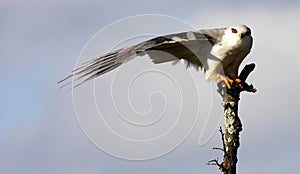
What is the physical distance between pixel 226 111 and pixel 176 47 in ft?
9.07

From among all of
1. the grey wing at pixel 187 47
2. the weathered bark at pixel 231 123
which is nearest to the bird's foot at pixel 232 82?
the weathered bark at pixel 231 123

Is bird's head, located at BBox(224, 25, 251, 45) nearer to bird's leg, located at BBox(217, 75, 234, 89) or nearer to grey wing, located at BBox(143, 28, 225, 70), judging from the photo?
grey wing, located at BBox(143, 28, 225, 70)

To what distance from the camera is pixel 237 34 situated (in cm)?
1412

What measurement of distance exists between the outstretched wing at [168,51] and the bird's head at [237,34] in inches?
10.4

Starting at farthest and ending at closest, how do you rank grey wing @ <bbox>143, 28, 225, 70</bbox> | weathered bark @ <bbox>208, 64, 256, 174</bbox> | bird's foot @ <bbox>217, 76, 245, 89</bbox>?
1. grey wing @ <bbox>143, 28, 225, 70</bbox>
2. bird's foot @ <bbox>217, 76, 245, 89</bbox>
3. weathered bark @ <bbox>208, 64, 256, 174</bbox>

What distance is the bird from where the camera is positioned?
1382 cm

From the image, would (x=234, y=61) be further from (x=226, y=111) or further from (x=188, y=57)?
(x=226, y=111)

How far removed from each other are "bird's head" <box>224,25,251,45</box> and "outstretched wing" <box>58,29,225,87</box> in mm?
265

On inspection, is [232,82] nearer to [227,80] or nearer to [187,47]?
[227,80]

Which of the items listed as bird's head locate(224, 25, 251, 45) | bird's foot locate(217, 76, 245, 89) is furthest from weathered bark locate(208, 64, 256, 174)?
bird's head locate(224, 25, 251, 45)

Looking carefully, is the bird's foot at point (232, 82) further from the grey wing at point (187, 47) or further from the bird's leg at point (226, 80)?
the grey wing at point (187, 47)

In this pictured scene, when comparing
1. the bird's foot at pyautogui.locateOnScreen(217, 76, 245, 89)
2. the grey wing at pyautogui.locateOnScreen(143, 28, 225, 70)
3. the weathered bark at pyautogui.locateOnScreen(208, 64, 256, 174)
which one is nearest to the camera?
the weathered bark at pyautogui.locateOnScreen(208, 64, 256, 174)

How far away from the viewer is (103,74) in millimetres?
13805

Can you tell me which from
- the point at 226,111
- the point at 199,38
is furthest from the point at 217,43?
the point at 226,111
